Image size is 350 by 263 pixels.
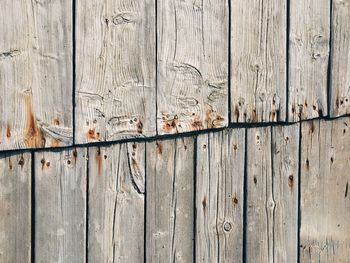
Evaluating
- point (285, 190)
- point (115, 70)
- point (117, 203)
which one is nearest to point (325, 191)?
point (285, 190)

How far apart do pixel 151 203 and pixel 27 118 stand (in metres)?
0.60

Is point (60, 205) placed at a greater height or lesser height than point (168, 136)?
lesser

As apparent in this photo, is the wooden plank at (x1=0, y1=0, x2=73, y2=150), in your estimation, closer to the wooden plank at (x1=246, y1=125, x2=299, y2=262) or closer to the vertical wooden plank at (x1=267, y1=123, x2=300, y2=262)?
the wooden plank at (x1=246, y1=125, x2=299, y2=262)

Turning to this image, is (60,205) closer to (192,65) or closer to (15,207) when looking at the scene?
(15,207)

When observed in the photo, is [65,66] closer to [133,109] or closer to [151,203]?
[133,109]

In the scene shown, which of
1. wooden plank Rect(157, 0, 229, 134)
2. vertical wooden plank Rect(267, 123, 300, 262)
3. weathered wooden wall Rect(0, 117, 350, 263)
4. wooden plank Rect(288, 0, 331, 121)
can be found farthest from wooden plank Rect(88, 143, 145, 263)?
wooden plank Rect(288, 0, 331, 121)

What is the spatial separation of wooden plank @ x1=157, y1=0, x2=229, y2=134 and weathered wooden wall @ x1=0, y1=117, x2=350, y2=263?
0.28ft

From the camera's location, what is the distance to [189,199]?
3.49 m

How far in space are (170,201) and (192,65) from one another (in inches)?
20.0

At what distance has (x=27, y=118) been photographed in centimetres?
308

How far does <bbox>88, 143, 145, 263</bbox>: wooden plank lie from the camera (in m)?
3.27

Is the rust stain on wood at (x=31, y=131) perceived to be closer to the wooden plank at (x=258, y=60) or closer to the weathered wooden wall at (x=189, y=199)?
the weathered wooden wall at (x=189, y=199)

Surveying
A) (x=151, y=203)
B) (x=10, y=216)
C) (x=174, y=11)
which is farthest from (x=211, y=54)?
(x=10, y=216)

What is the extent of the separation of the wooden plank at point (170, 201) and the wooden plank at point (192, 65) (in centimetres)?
8
